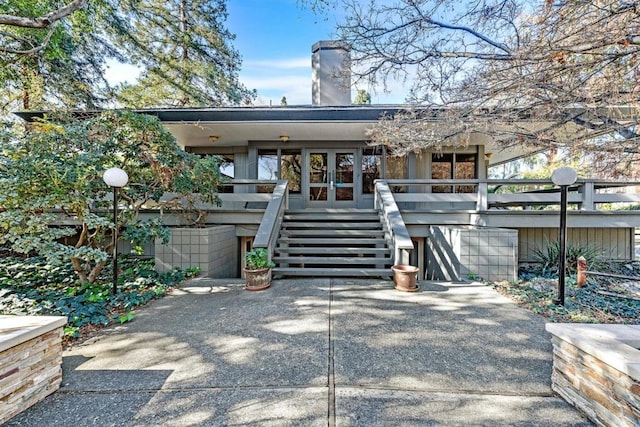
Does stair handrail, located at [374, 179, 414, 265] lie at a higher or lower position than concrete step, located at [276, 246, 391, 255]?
higher

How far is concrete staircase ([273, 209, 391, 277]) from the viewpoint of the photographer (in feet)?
18.2

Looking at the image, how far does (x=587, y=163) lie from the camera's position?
4.88 meters

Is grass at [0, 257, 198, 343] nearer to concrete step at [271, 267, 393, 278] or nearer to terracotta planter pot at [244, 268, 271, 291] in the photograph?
terracotta planter pot at [244, 268, 271, 291]

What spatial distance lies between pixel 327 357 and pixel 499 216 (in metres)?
5.53

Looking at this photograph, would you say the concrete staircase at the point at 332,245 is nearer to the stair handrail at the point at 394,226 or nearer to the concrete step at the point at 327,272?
the concrete step at the point at 327,272

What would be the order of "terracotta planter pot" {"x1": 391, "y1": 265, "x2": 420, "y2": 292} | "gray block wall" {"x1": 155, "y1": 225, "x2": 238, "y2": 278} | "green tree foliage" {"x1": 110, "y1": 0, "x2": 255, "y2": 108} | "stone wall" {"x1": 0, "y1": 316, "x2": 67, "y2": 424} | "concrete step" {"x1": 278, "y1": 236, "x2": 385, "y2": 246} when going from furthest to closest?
1. "green tree foliage" {"x1": 110, "y1": 0, "x2": 255, "y2": 108}
2. "concrete step" {"x1": 278, "y1": 236, "x2": 385, "y2": 246}
3. "gray block wall" {"x1": 155, "y1": 225, "x2": 238, "y2": 278}
4. "terracotta planter pot" {"x1": 391, "y1": 265, "x2": 420, "y2": 292}
5. "stone wall" {"x1": 0, "y1": 316, "x2": 67, "y2": 424}

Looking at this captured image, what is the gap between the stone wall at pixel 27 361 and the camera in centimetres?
197

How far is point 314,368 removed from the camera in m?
2.55

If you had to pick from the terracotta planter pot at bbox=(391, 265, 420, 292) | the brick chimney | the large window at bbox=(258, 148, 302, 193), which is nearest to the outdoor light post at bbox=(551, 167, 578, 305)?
the terracotta planter pot at bbox=(391, 265, 420, 292)

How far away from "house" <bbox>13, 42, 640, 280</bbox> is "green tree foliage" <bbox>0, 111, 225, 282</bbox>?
106cm

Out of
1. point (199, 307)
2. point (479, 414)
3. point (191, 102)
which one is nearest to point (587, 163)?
point (479, 414)

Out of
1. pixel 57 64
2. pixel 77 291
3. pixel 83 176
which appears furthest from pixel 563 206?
pixel 57 64

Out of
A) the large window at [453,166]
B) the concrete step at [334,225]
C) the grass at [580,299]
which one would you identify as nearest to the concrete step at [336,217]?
the concrete step at [334,225]

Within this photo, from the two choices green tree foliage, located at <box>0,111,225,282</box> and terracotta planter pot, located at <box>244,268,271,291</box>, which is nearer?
green tree foliage, located at <box>0,111,225,282</box>
